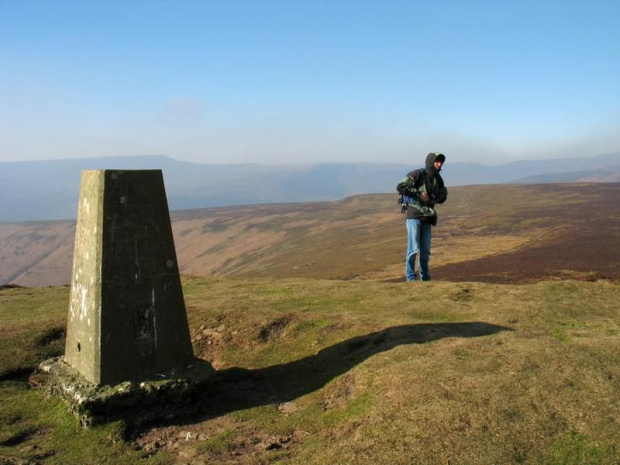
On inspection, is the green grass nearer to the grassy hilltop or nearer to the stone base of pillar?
the grassy hilltop

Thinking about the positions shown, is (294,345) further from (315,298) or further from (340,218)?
(340,218)

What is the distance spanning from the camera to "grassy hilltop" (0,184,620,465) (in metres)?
6.67

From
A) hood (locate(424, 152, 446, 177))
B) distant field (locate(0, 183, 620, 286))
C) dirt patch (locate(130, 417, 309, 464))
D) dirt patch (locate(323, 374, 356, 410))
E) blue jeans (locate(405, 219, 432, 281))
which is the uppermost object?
hood (locate(424, 152, 446, 177))

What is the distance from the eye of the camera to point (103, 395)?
8.25m

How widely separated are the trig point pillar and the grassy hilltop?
1.02 meters

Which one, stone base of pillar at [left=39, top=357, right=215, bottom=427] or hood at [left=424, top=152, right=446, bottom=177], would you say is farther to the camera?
hood at [left=424, top=152, right=446, bottom=177]

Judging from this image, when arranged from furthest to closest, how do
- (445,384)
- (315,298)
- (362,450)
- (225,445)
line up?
(315,298) → (445,384) → (225,445) → (362,450)

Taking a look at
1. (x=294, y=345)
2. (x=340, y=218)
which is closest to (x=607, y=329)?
(x=294, y=345)

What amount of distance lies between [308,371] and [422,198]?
6.99 meters

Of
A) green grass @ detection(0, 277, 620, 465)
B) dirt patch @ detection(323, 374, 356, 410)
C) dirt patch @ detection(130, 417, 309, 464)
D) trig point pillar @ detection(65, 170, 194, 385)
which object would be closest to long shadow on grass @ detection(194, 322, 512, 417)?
green grass @ detection(0, 277, 620, 465)

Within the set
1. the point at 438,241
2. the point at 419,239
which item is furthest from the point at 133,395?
the point at 438,241

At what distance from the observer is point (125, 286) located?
348 inches

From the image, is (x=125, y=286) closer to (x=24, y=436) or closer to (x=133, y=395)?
(x=133, y=395)

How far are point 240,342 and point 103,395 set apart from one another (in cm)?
450
